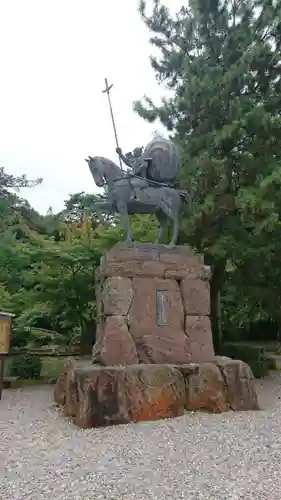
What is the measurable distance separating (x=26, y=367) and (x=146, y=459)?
5846mm

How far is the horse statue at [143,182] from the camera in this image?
22.5 feet

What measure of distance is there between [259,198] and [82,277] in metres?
3.93

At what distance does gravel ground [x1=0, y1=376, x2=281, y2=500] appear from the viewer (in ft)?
10.8

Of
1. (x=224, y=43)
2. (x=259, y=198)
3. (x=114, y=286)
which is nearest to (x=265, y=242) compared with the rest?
(x=259, y=198)

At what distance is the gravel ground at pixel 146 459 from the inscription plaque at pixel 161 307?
134cm

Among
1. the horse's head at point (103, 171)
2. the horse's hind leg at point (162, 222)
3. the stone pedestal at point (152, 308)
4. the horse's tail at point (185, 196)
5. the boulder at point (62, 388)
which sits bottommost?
the boulder at point (62, 388)

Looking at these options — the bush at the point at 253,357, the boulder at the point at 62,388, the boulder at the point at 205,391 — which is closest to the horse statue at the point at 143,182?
the boulder at the point at 205,391

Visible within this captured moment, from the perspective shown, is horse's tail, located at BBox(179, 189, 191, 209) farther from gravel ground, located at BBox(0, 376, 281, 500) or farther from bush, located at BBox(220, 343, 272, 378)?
bush, located at BBox(220, 343, 272, 378)

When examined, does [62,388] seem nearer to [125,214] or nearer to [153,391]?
[153,391]

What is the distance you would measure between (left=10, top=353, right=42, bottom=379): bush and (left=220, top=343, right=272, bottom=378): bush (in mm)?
4010

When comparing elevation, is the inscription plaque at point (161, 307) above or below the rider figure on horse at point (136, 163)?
below

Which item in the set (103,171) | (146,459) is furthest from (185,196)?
(146,459)

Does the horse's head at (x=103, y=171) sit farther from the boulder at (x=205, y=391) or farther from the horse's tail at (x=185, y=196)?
the boulder at (x=205, y=391)

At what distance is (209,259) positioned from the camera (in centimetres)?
971
